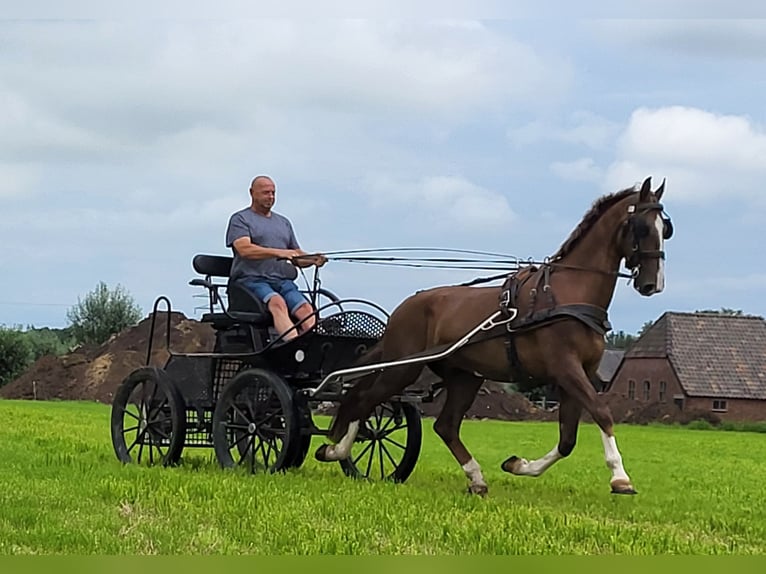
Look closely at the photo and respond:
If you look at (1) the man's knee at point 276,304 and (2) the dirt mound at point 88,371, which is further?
(2) the dirt mound at point 88,371

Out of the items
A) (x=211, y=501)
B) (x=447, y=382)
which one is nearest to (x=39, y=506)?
(x=211, y=501)

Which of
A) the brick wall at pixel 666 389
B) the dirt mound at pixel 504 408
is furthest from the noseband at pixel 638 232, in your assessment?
the brick wall at pixel 666 389

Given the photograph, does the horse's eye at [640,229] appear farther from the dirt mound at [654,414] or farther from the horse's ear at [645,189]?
the dirt mound at [654,414]

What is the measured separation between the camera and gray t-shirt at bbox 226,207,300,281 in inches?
400

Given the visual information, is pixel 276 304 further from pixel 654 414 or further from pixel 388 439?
pixel 654 414

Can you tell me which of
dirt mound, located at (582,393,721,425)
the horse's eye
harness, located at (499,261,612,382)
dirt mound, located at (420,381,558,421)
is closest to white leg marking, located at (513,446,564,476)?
harness, located at (499,261,612,382)

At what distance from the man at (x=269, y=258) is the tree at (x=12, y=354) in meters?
48.5

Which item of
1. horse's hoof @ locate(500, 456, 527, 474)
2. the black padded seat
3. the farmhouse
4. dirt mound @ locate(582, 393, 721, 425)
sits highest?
the farmhouse

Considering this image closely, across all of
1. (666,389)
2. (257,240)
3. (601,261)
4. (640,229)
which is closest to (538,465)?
(601,261)

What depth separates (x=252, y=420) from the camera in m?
9.91

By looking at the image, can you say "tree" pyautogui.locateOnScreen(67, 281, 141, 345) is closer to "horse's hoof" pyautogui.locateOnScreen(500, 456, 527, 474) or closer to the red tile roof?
the red tile roof

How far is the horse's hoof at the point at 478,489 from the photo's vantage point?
349 inches

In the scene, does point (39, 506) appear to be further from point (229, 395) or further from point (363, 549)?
point (229, 395)

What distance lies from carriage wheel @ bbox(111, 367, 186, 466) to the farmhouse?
42.4 m
